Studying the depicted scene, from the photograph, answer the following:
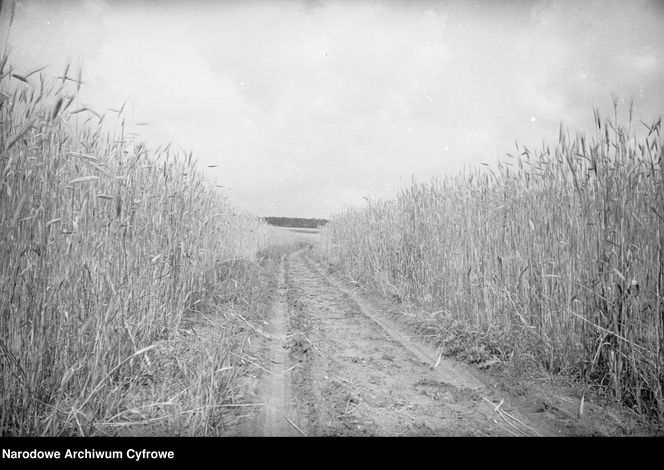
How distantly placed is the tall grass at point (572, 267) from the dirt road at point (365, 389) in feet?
2.55

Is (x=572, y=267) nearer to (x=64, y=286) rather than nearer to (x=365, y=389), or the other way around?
(x=365, y=389)

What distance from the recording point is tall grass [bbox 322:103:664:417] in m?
2.25

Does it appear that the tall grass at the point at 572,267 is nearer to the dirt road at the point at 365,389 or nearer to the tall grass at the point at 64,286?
the dirt road at the point at 365,389

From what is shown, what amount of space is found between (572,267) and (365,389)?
2131mm

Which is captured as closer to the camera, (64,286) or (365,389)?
(64,286)

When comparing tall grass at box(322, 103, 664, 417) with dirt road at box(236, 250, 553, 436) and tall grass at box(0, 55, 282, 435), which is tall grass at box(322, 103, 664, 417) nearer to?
dirt road at box(236, 250, 553, 436)

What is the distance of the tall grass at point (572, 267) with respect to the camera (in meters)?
2.25

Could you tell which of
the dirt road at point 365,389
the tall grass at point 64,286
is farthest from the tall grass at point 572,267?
the tall grass at point 64,286

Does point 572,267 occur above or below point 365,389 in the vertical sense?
above

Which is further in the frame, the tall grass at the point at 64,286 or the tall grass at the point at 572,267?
the tall grass at the point at 572,267

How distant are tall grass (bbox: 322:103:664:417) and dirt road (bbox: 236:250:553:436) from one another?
777 mm

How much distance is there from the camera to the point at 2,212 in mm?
1718

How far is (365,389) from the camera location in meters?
2.55

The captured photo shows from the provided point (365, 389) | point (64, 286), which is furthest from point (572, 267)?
point (64, 286)
